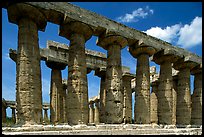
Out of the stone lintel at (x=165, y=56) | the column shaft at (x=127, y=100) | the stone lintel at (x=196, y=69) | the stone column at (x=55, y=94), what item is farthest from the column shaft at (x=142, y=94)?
the stone lintel at (x=196, y=69)

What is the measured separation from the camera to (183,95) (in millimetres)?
24609

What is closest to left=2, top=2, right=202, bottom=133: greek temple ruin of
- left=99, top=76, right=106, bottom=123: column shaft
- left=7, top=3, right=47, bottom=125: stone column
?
Answer: left=7, top=3, right=47, bottom=125: stone column

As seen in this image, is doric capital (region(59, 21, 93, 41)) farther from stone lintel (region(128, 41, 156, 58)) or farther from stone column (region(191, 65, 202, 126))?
stone column (region(191, 65, 202, 126))

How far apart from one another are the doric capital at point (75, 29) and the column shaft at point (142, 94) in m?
5.87

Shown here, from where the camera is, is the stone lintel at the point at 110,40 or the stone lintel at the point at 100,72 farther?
the stone lintel at the point at 100,72

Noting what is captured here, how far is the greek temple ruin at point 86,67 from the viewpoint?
1483 cm

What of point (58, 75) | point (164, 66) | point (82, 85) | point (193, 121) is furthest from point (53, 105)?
point (193, 121)

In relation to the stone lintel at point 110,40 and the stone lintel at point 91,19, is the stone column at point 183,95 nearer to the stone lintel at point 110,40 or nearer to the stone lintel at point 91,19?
the stone lintel at point 91,19

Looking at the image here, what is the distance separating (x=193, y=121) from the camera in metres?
26.6

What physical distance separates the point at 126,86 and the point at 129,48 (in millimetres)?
7615

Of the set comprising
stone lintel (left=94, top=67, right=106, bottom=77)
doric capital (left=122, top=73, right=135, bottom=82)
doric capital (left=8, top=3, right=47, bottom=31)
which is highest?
doric capital (left=8, top=3, right=47, bottom=31)

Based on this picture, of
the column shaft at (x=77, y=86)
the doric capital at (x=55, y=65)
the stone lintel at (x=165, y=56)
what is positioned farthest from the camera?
the doric capital at (x=55, y=65)

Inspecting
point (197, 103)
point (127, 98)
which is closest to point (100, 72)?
point (127, 98)

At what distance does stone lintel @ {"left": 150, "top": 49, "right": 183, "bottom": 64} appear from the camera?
23.0m
